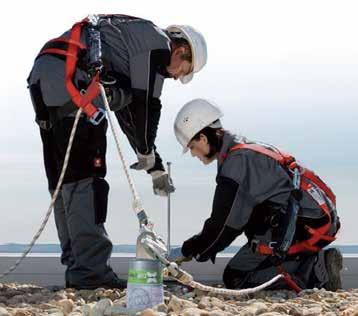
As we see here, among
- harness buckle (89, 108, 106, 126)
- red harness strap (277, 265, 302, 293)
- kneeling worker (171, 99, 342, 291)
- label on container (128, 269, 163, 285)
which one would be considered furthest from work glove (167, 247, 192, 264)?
label on container (128, 269, 163, 285)

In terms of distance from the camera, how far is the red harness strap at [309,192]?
16.6 feet

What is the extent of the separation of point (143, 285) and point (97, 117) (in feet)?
5.12

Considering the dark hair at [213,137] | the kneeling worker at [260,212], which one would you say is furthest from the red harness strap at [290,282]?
the dark hair at [213,137]

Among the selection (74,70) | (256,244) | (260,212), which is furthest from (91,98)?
(256,244)

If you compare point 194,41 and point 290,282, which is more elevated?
point 194,41

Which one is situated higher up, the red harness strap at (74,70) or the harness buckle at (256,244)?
the red harness strap at (74,70)

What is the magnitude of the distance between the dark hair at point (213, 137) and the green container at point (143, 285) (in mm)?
1712

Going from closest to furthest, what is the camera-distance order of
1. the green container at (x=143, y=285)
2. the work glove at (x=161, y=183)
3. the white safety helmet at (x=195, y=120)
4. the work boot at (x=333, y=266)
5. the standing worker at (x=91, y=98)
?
the green container at (x=143, y=285), the standing worker at (x=91, y=98), the white safety helmet at (x=195, y=120), the work boot at (x=333, y=266), the work glove at (x=161, y=183)

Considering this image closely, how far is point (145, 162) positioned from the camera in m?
5.42

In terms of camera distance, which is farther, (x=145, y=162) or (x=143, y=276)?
(x=145, y=162)

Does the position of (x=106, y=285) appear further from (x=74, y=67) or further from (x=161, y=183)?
(x=74, y=67)

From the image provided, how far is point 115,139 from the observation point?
13.7 feet

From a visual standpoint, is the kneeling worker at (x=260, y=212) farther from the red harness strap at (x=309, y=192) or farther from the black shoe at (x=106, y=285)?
the black shoe at (x=106, y=285)

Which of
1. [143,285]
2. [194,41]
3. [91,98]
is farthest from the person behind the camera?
[194,41]
